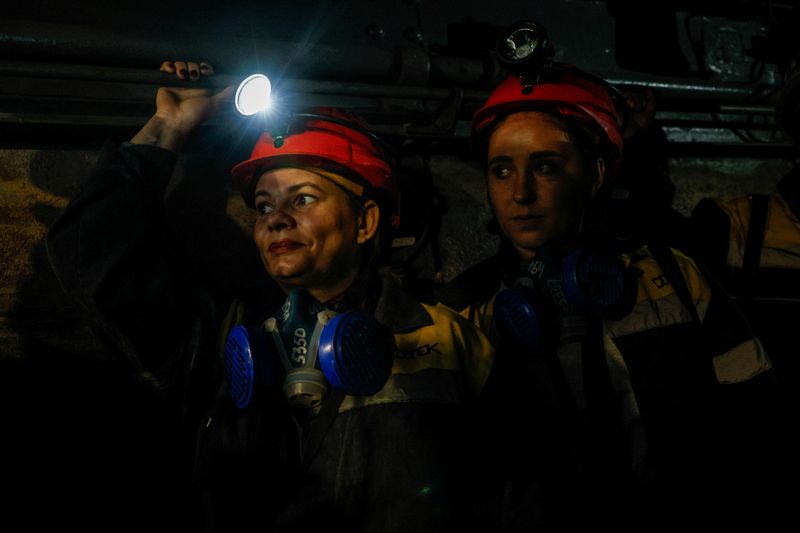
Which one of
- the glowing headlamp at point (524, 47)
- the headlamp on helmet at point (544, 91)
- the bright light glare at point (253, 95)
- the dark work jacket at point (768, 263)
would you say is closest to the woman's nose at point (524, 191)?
the headlamp on helmet at point (544, 91)

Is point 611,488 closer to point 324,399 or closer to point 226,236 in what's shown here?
point 324,399

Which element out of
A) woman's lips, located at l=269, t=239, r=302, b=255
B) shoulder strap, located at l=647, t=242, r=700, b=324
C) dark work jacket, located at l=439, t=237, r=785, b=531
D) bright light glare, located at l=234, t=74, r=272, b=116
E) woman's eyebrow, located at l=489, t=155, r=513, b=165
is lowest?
dark work jacket, located at l=439, t=237, r=785, b=531

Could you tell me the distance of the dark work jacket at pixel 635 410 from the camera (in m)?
2.05

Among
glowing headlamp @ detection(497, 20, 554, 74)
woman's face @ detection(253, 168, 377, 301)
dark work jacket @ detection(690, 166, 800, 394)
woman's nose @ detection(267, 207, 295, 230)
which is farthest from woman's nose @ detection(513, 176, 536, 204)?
dark work jacket @ detection(690, 166, 800, 394)

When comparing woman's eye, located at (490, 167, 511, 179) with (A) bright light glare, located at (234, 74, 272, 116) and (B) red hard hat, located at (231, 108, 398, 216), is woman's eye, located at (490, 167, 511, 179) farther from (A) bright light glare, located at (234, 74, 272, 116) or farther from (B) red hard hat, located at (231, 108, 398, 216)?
(A) bright light glare, located at (234, 74, 272, 116)

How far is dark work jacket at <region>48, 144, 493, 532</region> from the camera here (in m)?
1.86

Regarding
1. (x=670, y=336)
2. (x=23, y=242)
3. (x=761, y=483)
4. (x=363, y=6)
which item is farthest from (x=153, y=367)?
(x=761, y=483)

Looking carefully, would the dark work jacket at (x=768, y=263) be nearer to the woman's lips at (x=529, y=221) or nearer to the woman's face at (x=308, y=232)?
→ the woman's lips at (x=529, y=221)

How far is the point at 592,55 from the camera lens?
4.21 m

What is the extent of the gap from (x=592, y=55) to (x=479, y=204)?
1.79m

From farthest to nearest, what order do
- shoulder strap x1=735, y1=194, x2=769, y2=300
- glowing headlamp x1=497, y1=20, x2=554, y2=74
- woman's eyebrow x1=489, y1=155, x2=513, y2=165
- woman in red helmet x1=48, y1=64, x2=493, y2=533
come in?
shoulder strap x1=735, y1=194, x2=769, y2=300 < woman's eyebrow x1=489, y1=155, x2=513, y2=165 < glowing headlamp x1=497, y1=20, x2=554, y2=74 < woman in red helmet x1=48, y1=64, x2=493, y2=533

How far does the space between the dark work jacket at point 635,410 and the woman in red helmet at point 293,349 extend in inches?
10.4

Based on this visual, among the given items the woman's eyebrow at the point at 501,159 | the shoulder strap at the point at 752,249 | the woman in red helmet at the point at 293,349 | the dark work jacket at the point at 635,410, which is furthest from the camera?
the shoulder strap at the point at 752,249

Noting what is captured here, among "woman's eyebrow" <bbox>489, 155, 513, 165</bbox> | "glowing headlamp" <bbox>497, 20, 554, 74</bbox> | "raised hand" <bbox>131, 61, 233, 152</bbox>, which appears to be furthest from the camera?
"woman's eyebrow" <bbox>489, 155, 513, 165</bbox>
